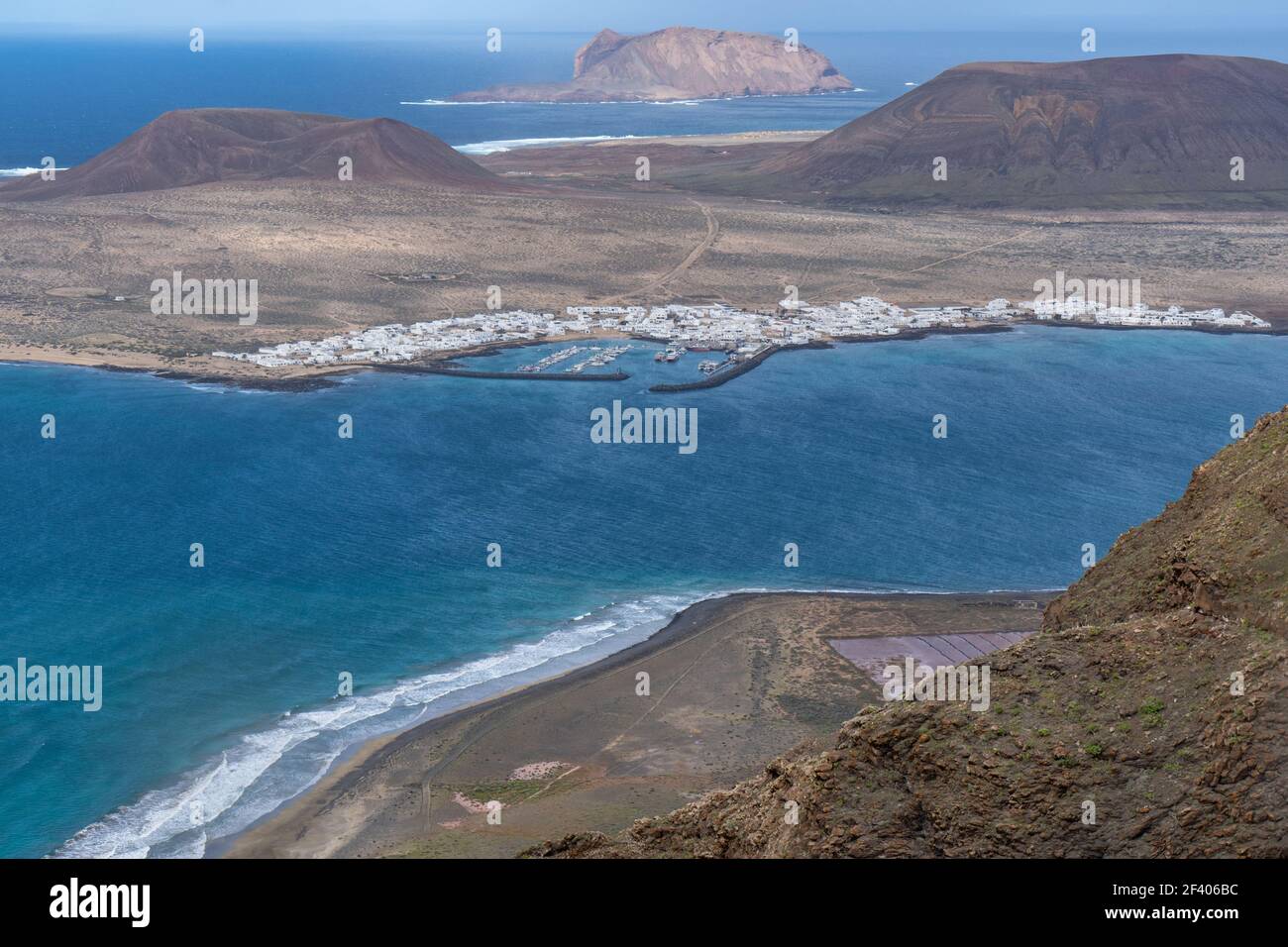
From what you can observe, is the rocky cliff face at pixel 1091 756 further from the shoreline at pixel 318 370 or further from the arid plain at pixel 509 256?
the arid plain at pixel 509 256

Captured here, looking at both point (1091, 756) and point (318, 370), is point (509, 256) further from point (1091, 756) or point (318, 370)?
point (1091, 756)

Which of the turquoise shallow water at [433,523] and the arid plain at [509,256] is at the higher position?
the arid plain at [509,256]

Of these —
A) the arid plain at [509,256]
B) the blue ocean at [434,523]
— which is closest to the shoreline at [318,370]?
the arid plain at [509,256]

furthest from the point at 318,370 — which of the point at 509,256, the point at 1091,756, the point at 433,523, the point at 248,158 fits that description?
the point at 1091,756

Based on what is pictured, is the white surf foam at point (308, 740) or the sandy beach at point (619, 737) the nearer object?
the white surf foam at point (308, 740)

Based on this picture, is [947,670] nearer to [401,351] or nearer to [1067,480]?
[1067,480]

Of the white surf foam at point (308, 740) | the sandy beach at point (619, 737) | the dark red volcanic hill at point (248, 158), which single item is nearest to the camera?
the white surf foam at point (308, 740)
